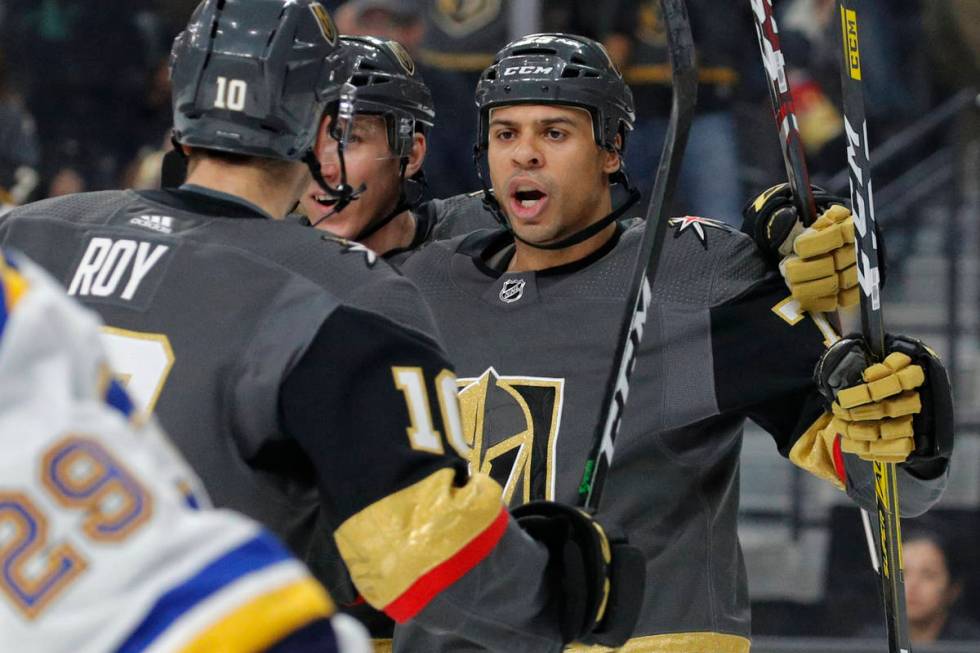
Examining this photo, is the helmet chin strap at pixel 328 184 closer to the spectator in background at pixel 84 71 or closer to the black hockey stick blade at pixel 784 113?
the black hockey stick blade at pixel 784 113

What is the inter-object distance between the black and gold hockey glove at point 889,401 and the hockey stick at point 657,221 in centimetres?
31

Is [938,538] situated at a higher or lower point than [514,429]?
lower

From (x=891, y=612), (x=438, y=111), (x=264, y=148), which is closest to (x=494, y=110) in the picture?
(x=264, y=148)

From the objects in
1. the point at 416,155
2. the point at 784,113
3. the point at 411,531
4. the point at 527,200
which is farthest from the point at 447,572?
the point at 416,155

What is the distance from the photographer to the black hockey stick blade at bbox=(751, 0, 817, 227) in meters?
2.52

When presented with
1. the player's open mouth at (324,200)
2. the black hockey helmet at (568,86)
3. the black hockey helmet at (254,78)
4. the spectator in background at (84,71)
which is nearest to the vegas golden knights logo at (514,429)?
the black hockey helmet at (568,86)

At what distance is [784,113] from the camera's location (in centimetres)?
264

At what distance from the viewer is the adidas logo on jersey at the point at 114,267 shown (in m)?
1.74

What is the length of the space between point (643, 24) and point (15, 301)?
171 inches

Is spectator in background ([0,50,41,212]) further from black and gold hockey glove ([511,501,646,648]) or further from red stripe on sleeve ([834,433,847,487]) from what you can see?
black and gold hockey glove ([511,501,646,648])

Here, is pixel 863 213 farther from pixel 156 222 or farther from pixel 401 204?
pixel 156 222

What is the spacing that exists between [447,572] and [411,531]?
88 millimetres

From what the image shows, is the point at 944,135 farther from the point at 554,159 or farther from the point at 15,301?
the point at 15,301

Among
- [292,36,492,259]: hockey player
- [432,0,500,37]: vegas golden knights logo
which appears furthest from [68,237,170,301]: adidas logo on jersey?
[432,0,500,37]: vegas golden knights logo
